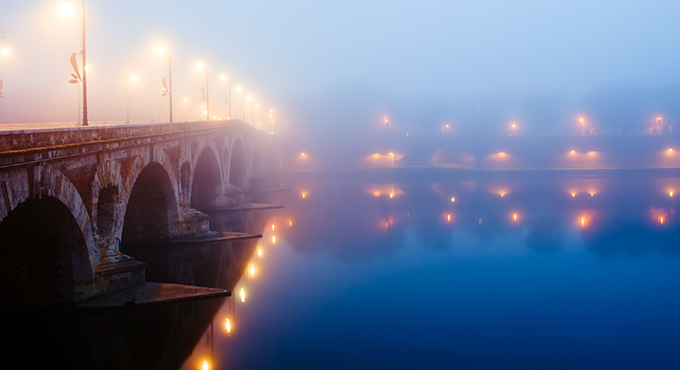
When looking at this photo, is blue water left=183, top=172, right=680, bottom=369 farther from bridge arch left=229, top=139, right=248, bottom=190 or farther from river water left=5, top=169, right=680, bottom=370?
bridge arch left=229, top=139, right=248, bottom=190

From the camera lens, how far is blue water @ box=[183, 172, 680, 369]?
16.5m

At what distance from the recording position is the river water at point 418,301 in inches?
638

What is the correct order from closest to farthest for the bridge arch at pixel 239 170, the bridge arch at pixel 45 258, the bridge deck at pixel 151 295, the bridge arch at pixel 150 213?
1. the bridge arch at pixel 45 258
2. the bridge deck at pixel 151 295
3. the bridge arch at pixel 150 213
4. the bridge arch at pixel 239 170

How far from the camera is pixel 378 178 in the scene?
85188 millimetres

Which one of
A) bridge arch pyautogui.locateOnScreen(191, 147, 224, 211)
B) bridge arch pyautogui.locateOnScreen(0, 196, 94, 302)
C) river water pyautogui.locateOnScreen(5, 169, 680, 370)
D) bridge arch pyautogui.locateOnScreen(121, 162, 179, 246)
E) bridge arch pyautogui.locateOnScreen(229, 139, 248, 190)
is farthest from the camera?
bridge arch pyautogui.locateOnScreen(229, 139, 248, 190)

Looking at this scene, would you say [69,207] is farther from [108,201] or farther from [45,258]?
[108,201]

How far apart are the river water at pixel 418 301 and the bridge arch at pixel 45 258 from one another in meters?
1.11

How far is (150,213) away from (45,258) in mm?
12121

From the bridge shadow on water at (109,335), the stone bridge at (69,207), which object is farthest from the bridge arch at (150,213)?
the bridge shadow on water at (109,335)

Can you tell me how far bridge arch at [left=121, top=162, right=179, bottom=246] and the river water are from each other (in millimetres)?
3008

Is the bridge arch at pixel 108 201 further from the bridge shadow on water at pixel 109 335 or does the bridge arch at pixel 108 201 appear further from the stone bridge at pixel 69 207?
the bridge shadow on water at pixel 109 335

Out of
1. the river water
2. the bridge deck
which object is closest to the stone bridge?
the bridge deck

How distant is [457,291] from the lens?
2336 centimetres

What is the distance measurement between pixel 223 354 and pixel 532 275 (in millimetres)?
16133
